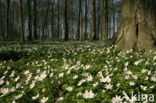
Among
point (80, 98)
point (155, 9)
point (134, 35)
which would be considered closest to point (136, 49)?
point (134, 35)

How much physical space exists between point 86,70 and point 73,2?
29.7 m

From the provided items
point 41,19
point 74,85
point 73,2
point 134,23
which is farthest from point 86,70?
point 41,19

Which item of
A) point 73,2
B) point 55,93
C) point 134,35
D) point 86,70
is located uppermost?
point 73,2

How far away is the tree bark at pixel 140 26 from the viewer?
16.4 feet

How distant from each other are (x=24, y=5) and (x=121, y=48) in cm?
2826

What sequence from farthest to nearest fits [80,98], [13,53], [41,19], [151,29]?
1. [41,19]
2. [13,53]
3. [151,29]
4. [80,98]

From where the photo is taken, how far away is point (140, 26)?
16.8ft

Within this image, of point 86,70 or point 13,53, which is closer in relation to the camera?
point 86,70

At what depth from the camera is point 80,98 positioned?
2.05 metres

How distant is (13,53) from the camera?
7.00 metres

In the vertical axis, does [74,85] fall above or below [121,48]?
below

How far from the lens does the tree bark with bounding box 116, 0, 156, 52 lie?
4.98 m

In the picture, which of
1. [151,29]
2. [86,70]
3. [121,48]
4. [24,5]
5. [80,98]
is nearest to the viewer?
[80,98]

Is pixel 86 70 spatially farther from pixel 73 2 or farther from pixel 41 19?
pixel 41 19
